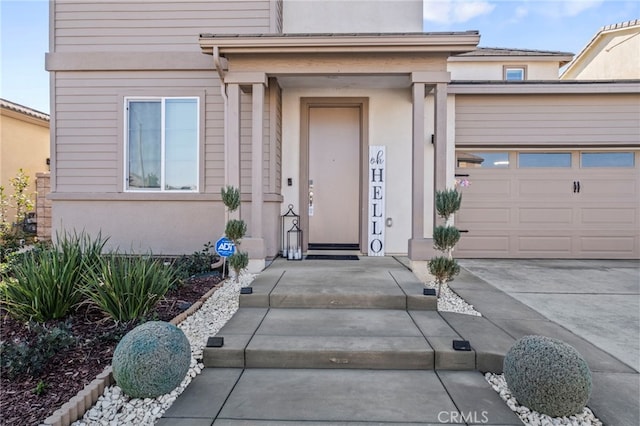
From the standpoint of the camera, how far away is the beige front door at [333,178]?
6.61 metres

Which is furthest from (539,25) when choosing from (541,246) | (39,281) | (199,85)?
(39,281)

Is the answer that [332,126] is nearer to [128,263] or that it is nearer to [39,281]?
[128,263]

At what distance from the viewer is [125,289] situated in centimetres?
341

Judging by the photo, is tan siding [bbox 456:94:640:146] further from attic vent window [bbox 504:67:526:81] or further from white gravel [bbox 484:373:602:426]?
white gravel [bbox 484:373:602:426]

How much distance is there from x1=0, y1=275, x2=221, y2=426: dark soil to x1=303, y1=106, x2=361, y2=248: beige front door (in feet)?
10.4

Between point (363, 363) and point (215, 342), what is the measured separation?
4.01ft

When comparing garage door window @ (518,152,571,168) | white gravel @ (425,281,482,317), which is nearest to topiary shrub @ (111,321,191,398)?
white gravel @ (425,281,482,317)

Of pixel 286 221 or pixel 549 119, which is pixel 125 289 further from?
pixel 549 119

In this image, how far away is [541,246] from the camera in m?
7.24

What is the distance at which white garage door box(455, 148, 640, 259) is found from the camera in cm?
720

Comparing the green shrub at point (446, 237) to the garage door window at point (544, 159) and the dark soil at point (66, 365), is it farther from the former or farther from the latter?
the garage door window at point (544, 159)

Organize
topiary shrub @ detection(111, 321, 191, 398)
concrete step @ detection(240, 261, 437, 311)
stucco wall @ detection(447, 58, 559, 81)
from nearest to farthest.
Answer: topiary shrub @ detection(111, 321, 191, 398), concrete step @ detection(240, 261, 437, 311), stucco wall @ detection(447, 58, 559, 81)

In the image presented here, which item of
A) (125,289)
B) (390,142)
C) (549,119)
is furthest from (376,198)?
(125,289)

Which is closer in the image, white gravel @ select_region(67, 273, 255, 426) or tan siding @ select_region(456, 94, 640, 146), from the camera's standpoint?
white gravel @ select_region(67, 273, 255, 426)
